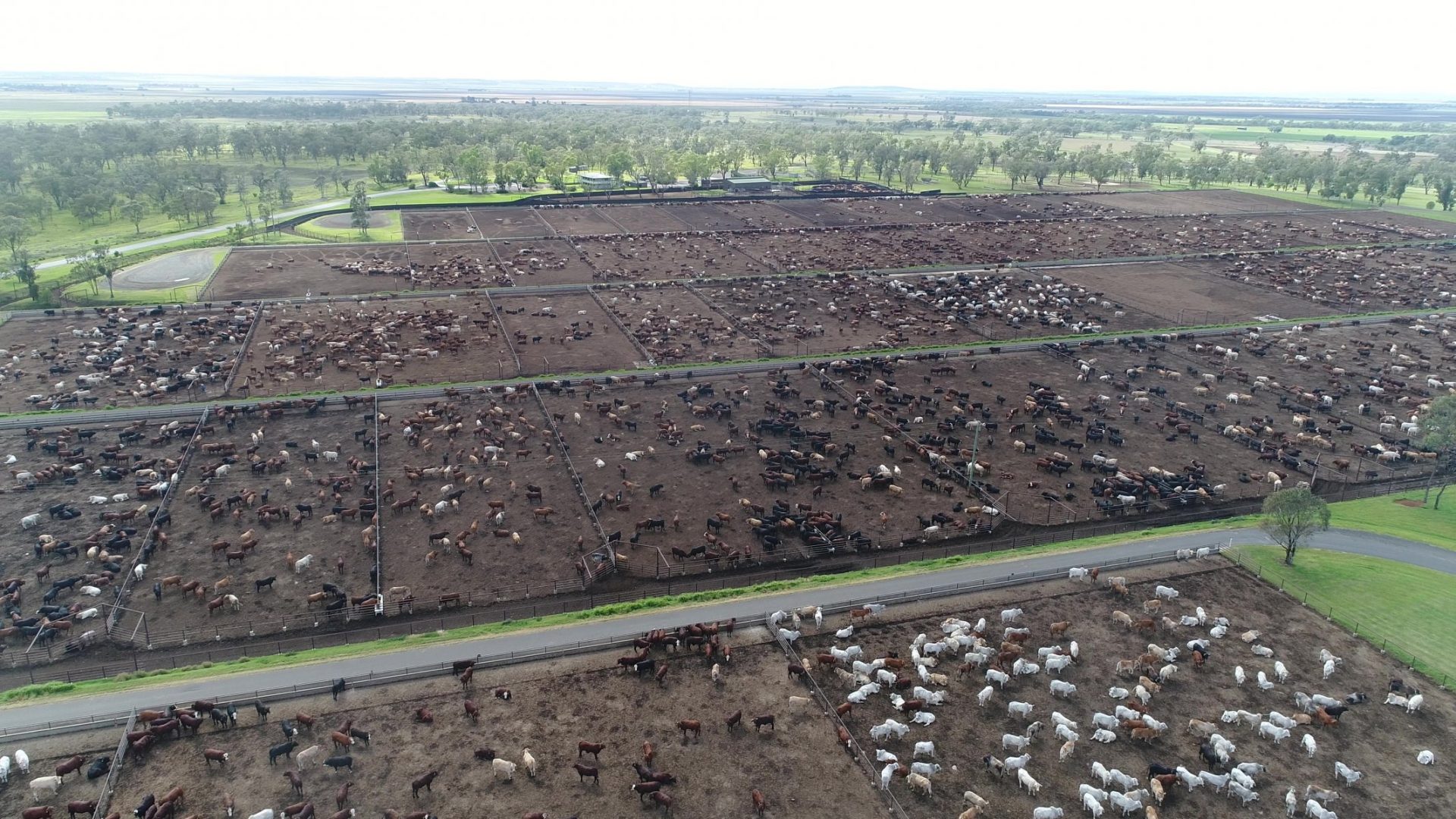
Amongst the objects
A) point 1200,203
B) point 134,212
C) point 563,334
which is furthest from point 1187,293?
point 134,212

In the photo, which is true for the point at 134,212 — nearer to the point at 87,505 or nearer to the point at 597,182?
the point at 597,182

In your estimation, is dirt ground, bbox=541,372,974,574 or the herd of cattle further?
dirt ground, bbox=541,372,974,574

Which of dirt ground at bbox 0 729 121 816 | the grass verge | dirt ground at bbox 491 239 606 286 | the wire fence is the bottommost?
the grass verge

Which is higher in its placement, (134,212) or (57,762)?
(134,212)

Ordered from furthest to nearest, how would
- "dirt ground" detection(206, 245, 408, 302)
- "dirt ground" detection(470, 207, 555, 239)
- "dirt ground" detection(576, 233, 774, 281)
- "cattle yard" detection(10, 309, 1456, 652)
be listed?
"dirt ground" detection(470, 207, 555, 239) < "dirt ground" detection(576, 233, 774, 281) < "dirt ground" detection(206, 245, 408, 302) < "cattle yard" detection(10, 309, 1456, 652)

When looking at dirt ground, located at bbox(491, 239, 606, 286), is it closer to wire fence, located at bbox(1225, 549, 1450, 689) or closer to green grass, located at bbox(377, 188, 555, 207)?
green grass, located at bbox(377, 188, 555, 207)

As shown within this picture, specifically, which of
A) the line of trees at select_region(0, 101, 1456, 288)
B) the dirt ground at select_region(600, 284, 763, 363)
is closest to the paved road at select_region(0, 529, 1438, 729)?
the dirt ground at select_region(600, 284, 763, 363)

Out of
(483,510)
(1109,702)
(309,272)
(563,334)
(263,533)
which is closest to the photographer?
(1109,702)
